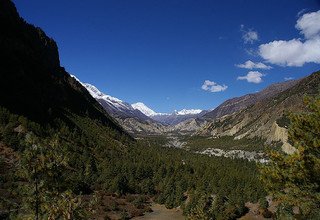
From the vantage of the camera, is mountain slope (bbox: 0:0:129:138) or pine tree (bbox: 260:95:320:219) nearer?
pine tree (bbox: 260:95:320:219)

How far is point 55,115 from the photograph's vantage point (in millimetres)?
118625

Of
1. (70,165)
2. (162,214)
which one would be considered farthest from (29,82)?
(162,214)

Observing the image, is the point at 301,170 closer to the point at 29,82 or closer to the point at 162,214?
the point at 162,214

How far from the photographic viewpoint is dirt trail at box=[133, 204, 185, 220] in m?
67.5

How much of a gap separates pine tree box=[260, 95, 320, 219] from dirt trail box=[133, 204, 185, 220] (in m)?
47.5

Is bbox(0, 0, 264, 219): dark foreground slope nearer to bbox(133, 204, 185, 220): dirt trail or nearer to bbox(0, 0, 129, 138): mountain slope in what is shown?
bbox(0, 0, 129, 138): mountain slope

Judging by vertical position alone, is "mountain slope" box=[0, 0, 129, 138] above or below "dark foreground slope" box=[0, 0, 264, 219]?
above

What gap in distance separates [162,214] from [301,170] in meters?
53.2

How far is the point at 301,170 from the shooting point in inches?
820

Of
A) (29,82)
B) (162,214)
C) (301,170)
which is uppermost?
(29,82)

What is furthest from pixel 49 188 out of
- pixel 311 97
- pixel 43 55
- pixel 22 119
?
pixel 43 55

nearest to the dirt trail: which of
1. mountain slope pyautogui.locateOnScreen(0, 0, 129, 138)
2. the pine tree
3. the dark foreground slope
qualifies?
the dark foreground slope

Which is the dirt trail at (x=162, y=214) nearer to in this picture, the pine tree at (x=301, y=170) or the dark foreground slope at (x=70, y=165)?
the dark foreground slope at (x=70, y=165)

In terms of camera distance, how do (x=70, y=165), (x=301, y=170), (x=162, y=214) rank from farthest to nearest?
(x=70, y=165), (x=162, y=214), (x=301, y=170)
